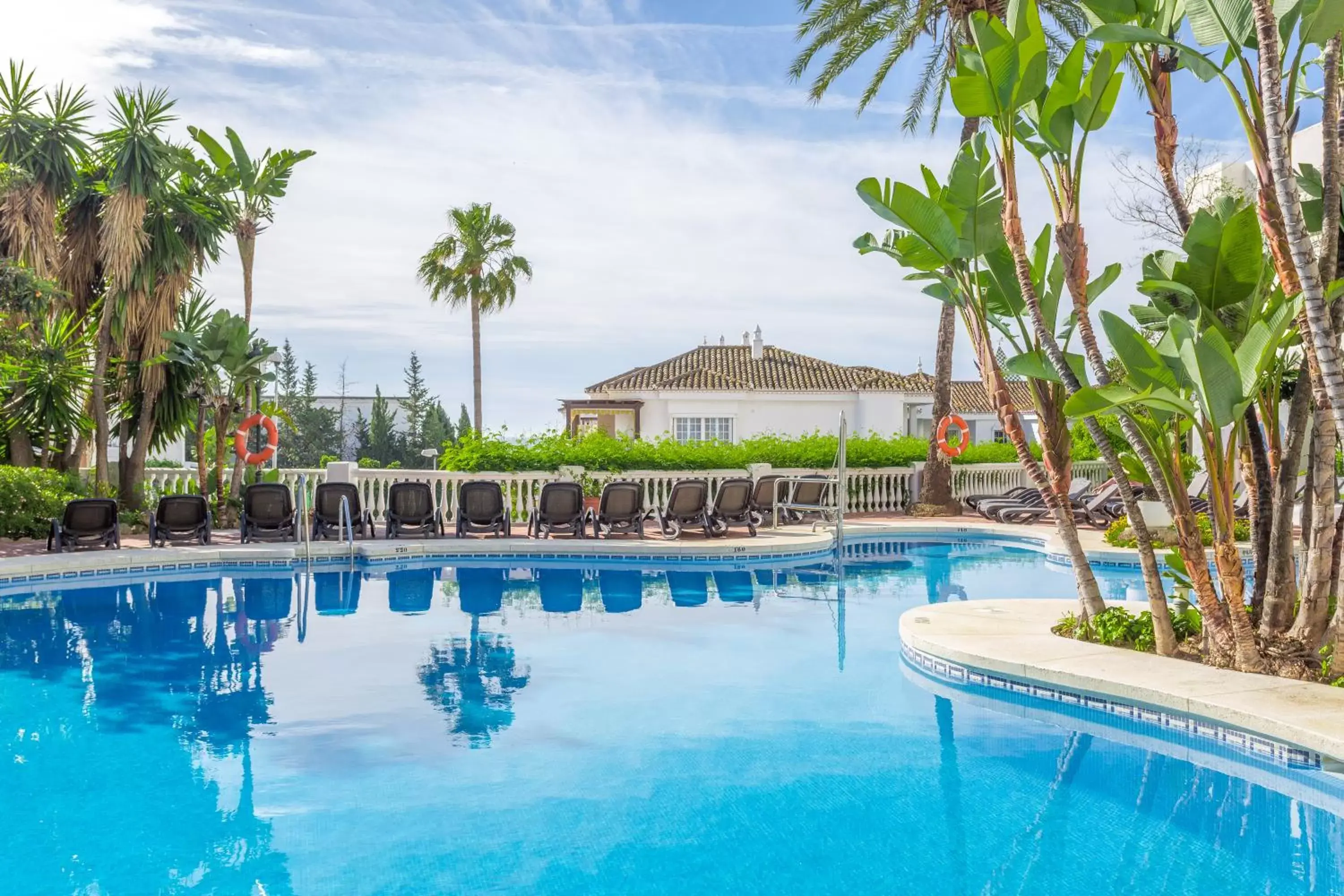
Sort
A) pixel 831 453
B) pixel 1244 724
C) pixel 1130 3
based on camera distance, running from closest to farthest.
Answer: pixel 1244 724 → pixel 1130 3 → pixel 831 453

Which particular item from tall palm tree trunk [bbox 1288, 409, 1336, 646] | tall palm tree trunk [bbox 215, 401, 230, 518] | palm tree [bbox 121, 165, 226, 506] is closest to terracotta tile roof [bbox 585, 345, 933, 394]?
palm tree [bbox 121, 165, 226, 506]

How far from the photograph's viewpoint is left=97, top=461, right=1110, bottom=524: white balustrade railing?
57.1 ft

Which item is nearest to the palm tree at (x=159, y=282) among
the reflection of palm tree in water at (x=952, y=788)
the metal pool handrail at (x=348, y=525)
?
the metal pool handrail at (x=348, y=525)

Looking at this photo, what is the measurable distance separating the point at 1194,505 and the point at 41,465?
18690mm

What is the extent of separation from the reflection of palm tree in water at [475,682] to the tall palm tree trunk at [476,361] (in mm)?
23056

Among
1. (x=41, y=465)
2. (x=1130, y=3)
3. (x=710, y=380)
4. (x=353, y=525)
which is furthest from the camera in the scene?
(x=710, y=380)

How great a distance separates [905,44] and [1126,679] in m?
16.6

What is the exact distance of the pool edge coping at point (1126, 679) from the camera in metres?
6.00

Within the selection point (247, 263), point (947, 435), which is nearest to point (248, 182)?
point (247, 263)

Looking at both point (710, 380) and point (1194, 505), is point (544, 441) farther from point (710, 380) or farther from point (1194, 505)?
point (710, 380)

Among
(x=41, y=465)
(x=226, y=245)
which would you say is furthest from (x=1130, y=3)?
(x=41, y=465)

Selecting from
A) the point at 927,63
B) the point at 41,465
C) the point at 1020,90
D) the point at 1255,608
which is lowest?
the point at 1255,608

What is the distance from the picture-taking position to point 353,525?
50.4ft

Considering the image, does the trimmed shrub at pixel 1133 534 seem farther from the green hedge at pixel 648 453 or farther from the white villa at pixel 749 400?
the white villa at pixel 749 400
